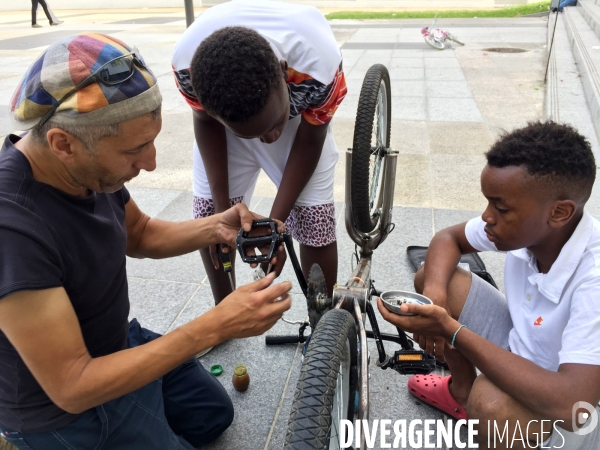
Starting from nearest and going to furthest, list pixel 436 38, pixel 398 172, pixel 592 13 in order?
pixel 398 172 < pixel 436 38 < pixel 592 13

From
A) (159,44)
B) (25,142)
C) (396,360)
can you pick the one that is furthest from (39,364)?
(159,44)

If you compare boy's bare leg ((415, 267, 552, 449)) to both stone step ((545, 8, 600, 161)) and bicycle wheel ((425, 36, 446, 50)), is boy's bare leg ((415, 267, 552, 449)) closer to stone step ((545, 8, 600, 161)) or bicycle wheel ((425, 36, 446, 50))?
stone step ((545, 8, 600, 161))

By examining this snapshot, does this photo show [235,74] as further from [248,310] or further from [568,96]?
[568,96]

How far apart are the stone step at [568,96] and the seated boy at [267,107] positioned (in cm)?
320

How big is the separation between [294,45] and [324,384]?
122 cm

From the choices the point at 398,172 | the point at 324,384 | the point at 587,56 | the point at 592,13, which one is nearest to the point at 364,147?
the point at 324,384

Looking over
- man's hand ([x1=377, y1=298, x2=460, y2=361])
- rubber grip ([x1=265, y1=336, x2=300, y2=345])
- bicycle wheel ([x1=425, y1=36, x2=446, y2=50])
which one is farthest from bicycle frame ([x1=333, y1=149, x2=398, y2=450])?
bicycle wheel ([x1=425, y1=36, x2=446, y2=50])

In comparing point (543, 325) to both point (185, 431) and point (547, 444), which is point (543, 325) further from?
point (185, 431)

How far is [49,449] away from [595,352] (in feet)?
5.36

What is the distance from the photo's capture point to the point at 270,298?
145 cm

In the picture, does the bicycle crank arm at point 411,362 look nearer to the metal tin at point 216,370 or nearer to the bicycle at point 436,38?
the metal tin at point 216,370

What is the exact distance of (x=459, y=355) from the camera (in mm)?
2025

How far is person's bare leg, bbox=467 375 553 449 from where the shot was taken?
5.19 ft

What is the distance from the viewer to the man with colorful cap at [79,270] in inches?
47.8
